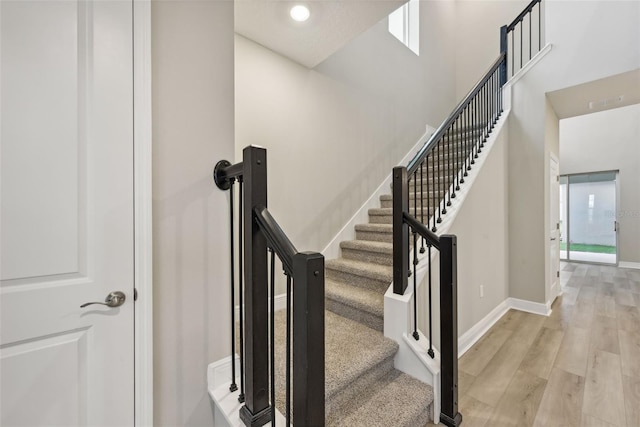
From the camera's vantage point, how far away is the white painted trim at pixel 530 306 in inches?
127

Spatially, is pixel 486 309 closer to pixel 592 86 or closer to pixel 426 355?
pixel 426 355

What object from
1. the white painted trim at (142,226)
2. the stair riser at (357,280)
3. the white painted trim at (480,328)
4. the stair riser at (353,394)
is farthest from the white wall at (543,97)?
the white painted trim at (142,226)

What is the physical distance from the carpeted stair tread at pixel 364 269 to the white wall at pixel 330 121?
11.7 inches

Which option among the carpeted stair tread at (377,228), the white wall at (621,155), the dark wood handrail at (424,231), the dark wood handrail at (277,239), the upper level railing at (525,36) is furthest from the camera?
the white wall at (621,155)

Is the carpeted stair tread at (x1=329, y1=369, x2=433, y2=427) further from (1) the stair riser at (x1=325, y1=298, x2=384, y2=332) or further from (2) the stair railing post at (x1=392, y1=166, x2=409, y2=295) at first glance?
(2) the stair railing post at (x1=392, y1=166, x2=409, y2=295)

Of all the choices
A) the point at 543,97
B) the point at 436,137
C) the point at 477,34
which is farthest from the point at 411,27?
the point at 436,137

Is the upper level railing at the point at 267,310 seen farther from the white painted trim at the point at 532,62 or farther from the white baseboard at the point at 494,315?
the white painted trim at the point at 532,62

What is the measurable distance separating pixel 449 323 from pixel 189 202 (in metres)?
1.45

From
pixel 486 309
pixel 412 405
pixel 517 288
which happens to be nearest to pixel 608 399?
pixel 486 309

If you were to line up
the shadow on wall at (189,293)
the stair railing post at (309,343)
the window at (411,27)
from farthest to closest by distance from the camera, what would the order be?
the window at (411,27) < the shadow on wall at (189,293) < the stair railing post at (309,343)

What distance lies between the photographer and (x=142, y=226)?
1.10m

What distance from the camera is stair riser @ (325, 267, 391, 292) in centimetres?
225

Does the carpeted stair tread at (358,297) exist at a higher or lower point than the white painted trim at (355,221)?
lower

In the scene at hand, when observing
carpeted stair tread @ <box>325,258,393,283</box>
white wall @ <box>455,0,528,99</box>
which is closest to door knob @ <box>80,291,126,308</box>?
carpeted stair tread @ <box>325,258,393,283</box>
